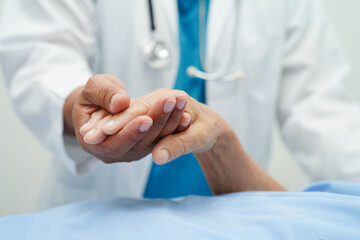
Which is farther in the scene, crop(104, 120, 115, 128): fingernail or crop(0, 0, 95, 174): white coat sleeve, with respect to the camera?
crop(0, 0, 95, 174): white coat sleeve

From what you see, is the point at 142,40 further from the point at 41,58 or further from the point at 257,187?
the point at 257,187

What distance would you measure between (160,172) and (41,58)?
0.41 meters

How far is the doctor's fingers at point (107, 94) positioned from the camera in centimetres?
46

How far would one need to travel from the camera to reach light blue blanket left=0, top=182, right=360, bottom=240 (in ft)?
1.46

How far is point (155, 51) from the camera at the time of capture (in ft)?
2.75

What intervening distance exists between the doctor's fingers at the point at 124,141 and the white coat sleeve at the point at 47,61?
20cm

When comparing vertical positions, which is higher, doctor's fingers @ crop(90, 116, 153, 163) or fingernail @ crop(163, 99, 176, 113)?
fingernail @ crop(163, 99, 176, 113)

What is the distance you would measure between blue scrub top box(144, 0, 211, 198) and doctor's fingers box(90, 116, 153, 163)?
Answer: 1.22 feet

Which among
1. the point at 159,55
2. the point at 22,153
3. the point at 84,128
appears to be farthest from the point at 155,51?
the point at 22,153

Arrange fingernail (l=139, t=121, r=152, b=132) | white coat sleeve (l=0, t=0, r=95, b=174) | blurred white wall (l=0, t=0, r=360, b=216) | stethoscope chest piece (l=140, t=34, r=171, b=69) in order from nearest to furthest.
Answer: fingernail (l=139, t=121, r=152, b=132)
white coat sleeve (l=0, t=0, r=95, b=174)
stethoscope chest piece (l=140, t=34, r=171, b=69)
blurred white wall (l=0, t=0, r=360, b=216)

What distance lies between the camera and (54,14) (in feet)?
2.62

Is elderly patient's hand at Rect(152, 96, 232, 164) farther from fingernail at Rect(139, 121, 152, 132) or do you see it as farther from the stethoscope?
the stethoscope

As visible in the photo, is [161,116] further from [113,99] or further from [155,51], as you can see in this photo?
[155,51]

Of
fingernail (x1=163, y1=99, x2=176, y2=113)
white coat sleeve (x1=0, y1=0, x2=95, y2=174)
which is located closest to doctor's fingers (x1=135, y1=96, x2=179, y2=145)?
fingernail (x1=163, y1=99, x2=176, y2=113)
